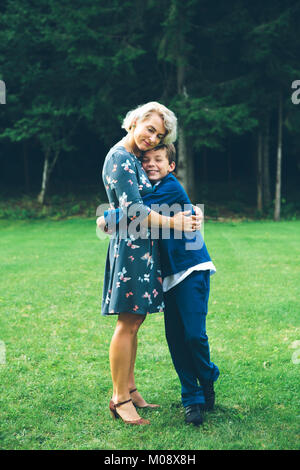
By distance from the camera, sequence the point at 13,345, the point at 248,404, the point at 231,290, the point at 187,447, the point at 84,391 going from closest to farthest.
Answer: the point at 187,447
the point at 248,404
the point at 84,391
the point at 13,345
the point at 231,290

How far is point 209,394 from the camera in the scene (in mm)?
3350

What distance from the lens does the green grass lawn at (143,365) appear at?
10.1ft

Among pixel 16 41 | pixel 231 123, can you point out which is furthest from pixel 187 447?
pixel 16 41

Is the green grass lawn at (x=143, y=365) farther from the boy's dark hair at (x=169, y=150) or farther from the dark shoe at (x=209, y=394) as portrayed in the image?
the boy's dark hair at (x=169, y=150)

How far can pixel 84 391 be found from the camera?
→ 12.4ft

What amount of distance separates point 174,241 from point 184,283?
0.27 metres

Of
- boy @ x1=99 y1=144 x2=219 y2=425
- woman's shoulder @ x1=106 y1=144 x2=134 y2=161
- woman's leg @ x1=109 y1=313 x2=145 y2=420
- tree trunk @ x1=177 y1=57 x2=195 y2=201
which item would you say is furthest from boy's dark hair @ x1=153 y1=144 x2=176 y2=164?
tree trunk @ x1=177 y1=57 x2=195 y2=201

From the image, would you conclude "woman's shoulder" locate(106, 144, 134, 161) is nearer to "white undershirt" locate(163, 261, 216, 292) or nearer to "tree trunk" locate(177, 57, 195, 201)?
"white undershirt" locate(163, 261, 216, 292)

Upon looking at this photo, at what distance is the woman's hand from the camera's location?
303 centimetres

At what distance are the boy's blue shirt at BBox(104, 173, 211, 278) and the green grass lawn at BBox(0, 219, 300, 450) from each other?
1.00 metres

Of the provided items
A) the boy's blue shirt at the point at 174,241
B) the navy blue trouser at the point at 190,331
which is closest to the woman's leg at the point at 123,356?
the navy blue trouser at the point at 190,331

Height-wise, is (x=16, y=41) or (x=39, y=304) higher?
(x=16, y=41)

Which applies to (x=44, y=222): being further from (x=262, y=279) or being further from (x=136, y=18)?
(x=262, y=279)

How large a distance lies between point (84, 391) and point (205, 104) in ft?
45.0
